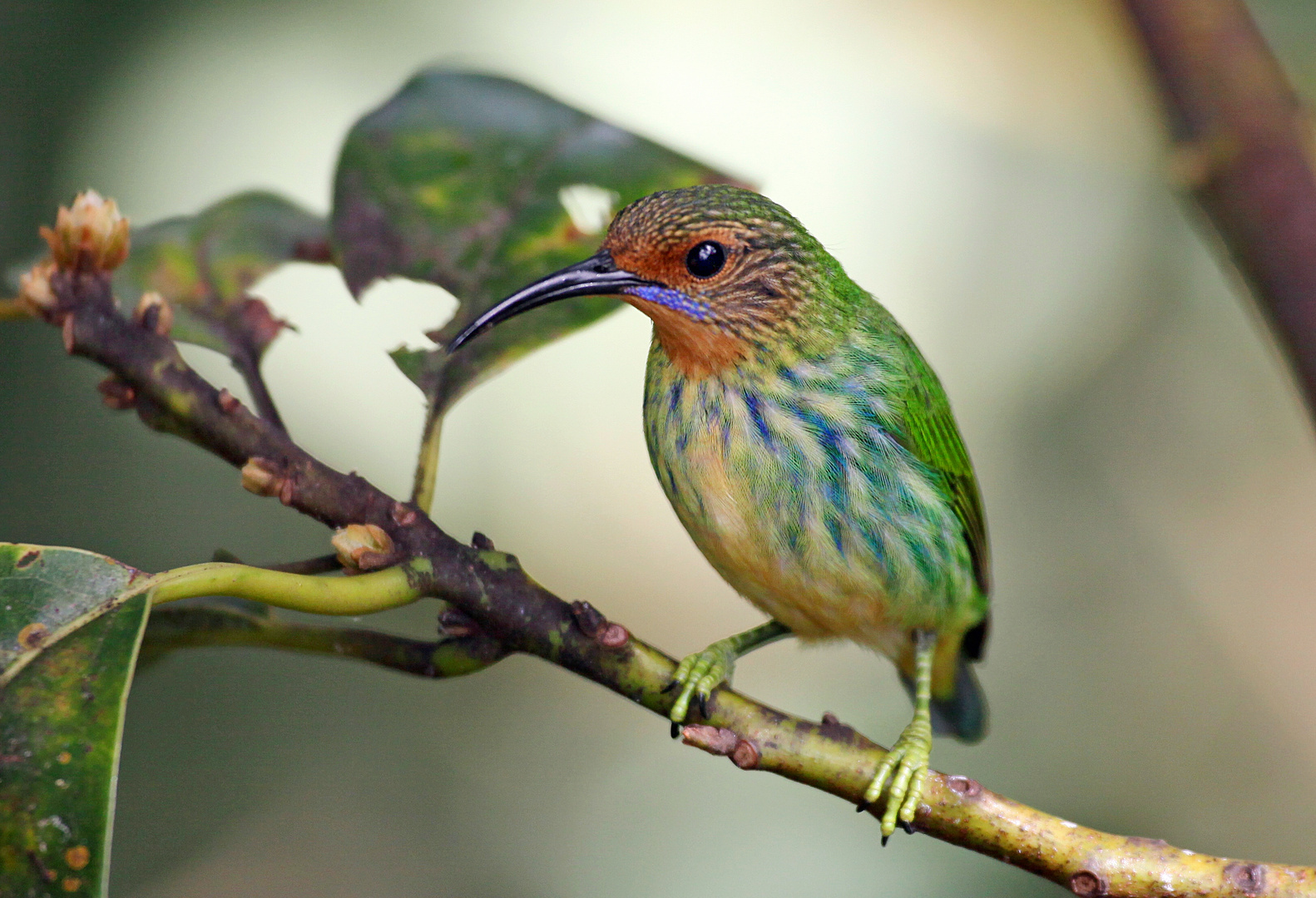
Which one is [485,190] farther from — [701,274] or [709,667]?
[709,667]

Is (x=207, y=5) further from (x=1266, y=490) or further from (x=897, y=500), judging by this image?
(x=1266, y=490)

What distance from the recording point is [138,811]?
383 centimetres

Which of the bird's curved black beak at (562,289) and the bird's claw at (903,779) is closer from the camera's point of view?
the bird's claw at (903,779)

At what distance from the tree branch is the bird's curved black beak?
43 centimetres

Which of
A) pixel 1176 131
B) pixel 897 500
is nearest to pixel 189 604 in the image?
pixel 897 500

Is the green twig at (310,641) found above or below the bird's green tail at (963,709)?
above

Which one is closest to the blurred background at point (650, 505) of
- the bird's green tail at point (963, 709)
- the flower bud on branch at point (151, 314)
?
the bird's green tail at point (963, 709)

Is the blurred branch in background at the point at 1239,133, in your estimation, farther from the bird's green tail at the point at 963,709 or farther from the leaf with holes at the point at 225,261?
the leaf with holes at the point at 225,261

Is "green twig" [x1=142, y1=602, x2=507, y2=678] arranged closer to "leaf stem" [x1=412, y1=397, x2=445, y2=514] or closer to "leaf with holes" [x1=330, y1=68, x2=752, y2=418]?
"leaf stem" [x1=412, y1=397, x2=445, y2=514]

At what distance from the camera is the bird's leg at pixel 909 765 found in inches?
75.3

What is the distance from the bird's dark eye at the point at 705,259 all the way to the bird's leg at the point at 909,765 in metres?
1.04

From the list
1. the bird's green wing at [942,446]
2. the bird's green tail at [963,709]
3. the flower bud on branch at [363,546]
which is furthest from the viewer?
the bird's green tail at [963,709]

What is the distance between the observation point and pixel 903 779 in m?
2.24

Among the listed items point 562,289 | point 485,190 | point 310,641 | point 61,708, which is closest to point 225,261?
point 485,190
